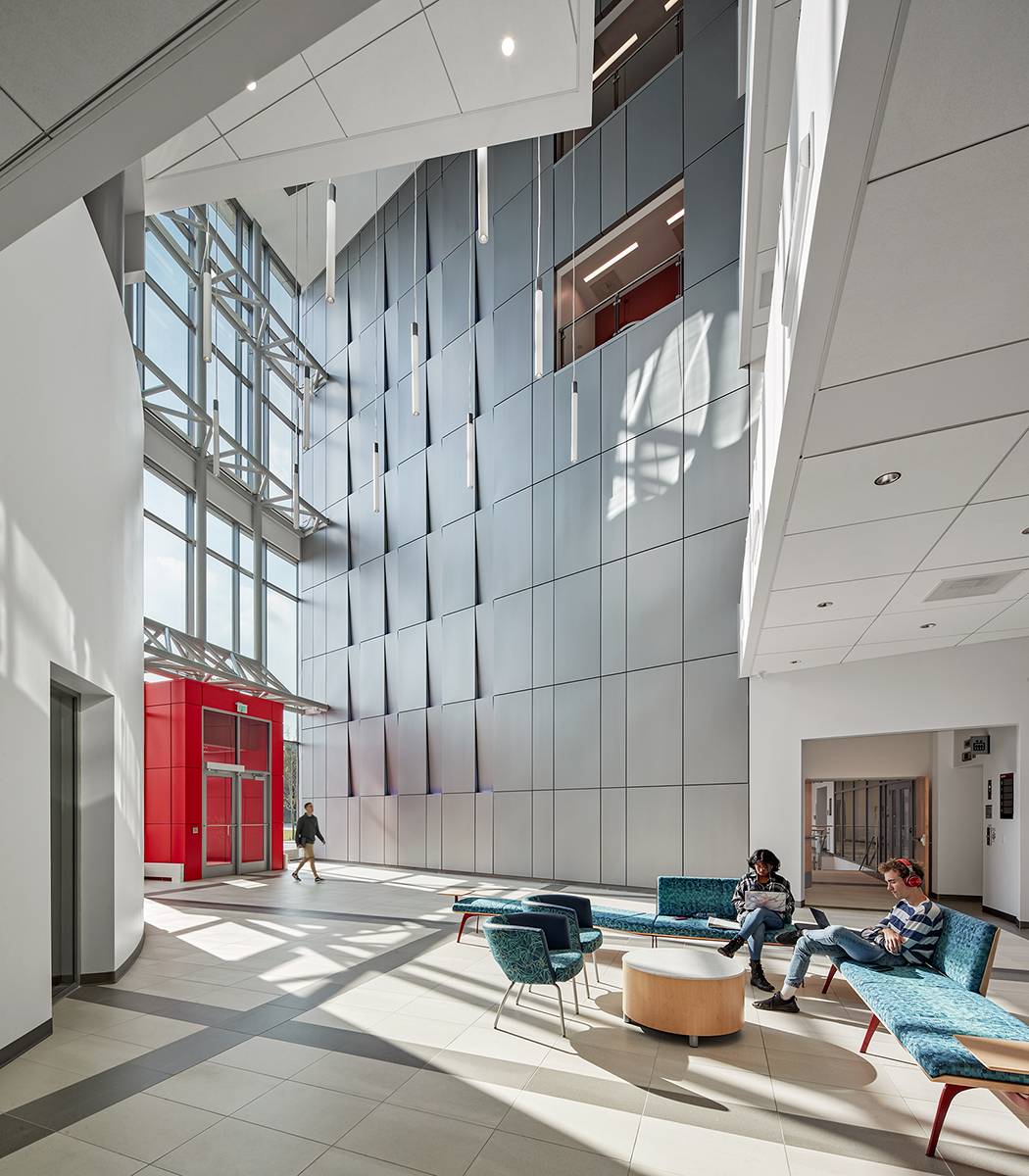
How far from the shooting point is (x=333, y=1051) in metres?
5.01

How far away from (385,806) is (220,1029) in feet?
43.3

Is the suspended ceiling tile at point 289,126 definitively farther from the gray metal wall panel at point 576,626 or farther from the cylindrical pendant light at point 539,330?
→ the gray metal wall panel at point 576,626

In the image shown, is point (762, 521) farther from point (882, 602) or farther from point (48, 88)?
point (48, 88)

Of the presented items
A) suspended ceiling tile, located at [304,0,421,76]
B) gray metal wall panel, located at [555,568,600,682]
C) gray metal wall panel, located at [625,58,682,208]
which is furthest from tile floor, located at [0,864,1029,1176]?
gray metal wall panel, located at [625,58,682,208]

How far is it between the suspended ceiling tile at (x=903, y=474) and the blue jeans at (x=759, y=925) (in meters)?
3.53

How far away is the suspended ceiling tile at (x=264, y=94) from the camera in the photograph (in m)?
7.61

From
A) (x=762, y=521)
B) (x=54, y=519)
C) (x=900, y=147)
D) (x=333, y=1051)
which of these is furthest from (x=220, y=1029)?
(x=900, y=147)

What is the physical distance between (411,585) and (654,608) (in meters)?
7.60

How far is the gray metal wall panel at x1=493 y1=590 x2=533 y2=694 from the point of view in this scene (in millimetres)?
14680

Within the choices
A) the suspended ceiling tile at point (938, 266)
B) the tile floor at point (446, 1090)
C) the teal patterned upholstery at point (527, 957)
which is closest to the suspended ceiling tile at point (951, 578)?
the tile floor at point (446, 1090)

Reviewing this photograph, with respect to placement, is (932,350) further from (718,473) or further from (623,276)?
(623,276)

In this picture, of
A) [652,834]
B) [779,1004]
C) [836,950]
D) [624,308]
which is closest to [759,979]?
[779,1004]

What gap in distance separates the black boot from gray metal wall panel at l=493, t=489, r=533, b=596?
904 centimetres

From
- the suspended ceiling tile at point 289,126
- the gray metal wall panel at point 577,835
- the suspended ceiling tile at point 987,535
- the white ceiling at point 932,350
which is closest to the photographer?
the white ceiling at point 932,350
